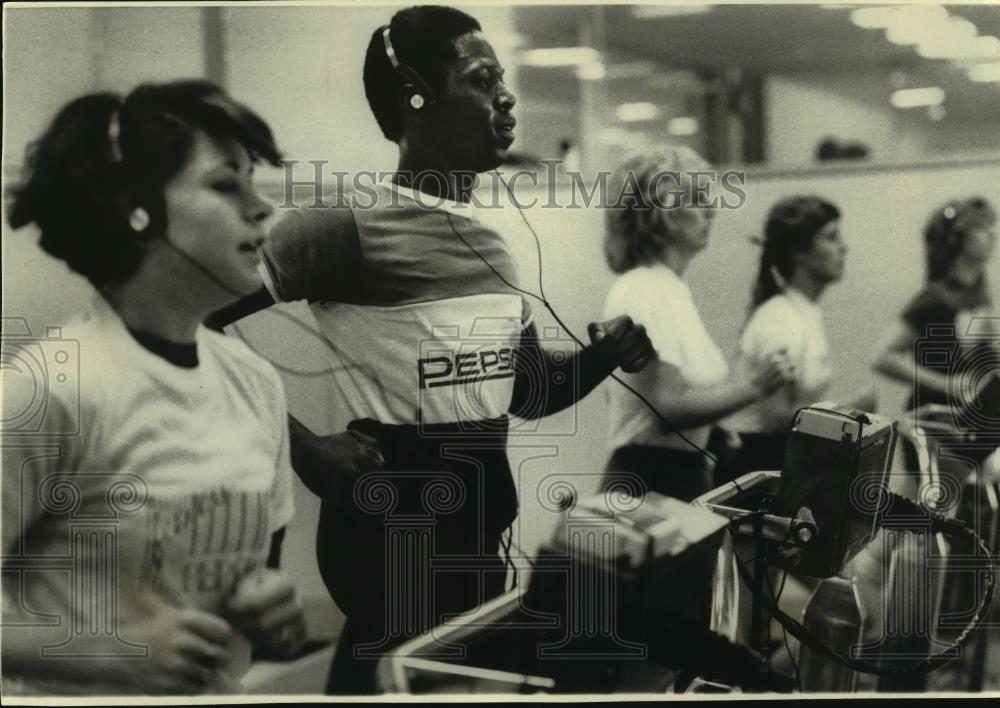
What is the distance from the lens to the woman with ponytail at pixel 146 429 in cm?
225

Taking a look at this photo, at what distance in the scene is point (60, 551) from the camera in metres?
2.32

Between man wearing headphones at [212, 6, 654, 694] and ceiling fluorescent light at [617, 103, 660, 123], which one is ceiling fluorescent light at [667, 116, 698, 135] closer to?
ceiling fluorescent light at [617, 103, 660, 123]

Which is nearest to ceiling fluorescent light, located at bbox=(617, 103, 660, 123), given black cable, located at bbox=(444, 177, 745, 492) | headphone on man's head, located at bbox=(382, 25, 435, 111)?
black cable, located at bbox=(444, 177, 745, 492)

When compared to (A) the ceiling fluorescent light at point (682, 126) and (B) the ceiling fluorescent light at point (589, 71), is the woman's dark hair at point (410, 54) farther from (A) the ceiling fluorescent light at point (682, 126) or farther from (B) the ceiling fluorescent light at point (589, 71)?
(A) the ceiling fluorescent light at point (682, 126)

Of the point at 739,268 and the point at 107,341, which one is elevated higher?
the point at 739,268

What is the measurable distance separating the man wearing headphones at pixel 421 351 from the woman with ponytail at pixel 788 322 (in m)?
0.29

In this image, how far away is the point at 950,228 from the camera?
2.41m

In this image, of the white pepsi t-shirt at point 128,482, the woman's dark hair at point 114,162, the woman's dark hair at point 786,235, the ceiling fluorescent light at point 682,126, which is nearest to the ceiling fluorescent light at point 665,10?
the ceiling fluorescent light at point 682,126

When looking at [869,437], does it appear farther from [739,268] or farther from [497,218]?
[497,218]

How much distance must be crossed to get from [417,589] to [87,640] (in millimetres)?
752

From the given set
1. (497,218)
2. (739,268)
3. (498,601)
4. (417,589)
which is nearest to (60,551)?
(417,589)

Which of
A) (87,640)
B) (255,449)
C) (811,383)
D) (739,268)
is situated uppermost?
(739,268)

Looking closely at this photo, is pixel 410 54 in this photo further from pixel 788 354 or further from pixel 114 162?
pixel 788 354

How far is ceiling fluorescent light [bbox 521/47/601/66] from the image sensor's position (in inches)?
91.9
